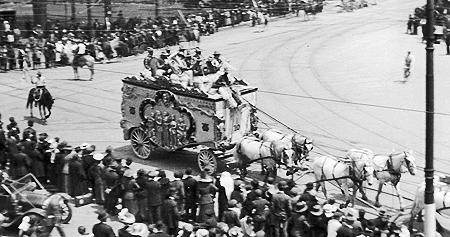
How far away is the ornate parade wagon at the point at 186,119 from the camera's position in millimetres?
20453

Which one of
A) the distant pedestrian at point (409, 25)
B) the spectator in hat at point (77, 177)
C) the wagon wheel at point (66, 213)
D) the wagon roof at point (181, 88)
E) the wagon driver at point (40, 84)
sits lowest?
the wagon wheel at point (66, 213)

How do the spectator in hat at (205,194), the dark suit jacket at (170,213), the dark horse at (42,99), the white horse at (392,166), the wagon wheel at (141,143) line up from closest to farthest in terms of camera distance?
the dark suit jacket at (170,213) < the spectator in hat at (205,194) < the white horse at (392,166) < the wagon wheel at (141,143) < the dark horse at (42,99)

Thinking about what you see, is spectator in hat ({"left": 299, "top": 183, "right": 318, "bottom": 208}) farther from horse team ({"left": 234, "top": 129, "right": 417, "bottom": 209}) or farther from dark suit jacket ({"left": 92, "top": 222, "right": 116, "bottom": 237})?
dark suit jacket ({"left": 92, "top": 222, "right": 116, "bottom": 237})

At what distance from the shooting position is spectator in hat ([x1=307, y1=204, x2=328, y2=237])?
14.4 meters

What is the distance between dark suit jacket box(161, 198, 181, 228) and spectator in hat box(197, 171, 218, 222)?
0.65 meters

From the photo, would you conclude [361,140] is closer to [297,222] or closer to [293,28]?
[297,222]

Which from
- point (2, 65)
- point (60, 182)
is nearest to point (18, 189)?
point (60, 182)

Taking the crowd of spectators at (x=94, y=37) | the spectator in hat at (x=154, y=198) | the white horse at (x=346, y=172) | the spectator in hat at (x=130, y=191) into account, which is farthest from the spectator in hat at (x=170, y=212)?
the crowd of spectators at (x=94, y=37)

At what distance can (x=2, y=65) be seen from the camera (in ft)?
119

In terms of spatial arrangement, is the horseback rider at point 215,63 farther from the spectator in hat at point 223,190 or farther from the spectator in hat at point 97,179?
the spectator in hat at point 223,190

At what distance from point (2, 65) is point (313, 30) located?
20.2 m

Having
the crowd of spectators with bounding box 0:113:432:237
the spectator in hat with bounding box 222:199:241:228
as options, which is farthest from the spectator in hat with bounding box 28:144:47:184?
the spectator in hat with bounding box 222:199:241:228

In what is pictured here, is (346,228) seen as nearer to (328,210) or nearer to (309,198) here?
(328,210)

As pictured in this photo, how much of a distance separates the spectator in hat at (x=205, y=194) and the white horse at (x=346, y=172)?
8.74 feet
